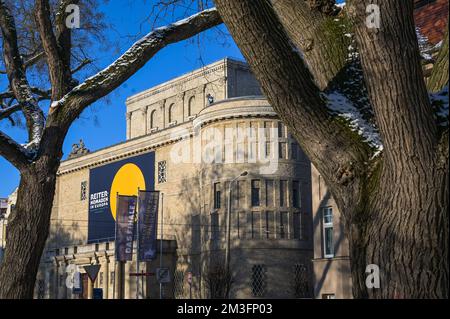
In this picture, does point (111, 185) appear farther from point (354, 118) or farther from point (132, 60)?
point (354, 118)

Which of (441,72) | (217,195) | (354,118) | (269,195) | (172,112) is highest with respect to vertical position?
(172,112)

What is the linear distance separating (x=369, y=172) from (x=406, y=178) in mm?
450

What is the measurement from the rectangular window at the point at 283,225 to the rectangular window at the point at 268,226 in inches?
24.0

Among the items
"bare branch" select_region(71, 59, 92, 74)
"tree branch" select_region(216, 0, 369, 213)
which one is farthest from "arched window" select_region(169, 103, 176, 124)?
"tree branch" select_region(216, 0, 369, 213)

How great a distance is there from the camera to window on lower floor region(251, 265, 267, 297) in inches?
1852

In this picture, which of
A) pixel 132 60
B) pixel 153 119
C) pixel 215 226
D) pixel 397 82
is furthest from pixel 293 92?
pixel 153 119

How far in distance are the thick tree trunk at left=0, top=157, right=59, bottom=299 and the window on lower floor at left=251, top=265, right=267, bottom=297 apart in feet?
129

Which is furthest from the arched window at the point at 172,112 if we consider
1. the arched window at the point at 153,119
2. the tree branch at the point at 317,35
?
the tree branch at the point at 317,35

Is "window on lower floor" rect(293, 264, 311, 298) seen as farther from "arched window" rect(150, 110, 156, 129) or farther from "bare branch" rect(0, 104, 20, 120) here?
"bare branch" rect(0, 104, 20, 120)

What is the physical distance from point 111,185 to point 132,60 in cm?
5654

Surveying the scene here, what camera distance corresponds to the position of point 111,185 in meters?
64.0

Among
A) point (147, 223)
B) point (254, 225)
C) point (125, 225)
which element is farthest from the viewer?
point (254, 225)

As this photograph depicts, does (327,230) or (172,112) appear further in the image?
(172,112)
